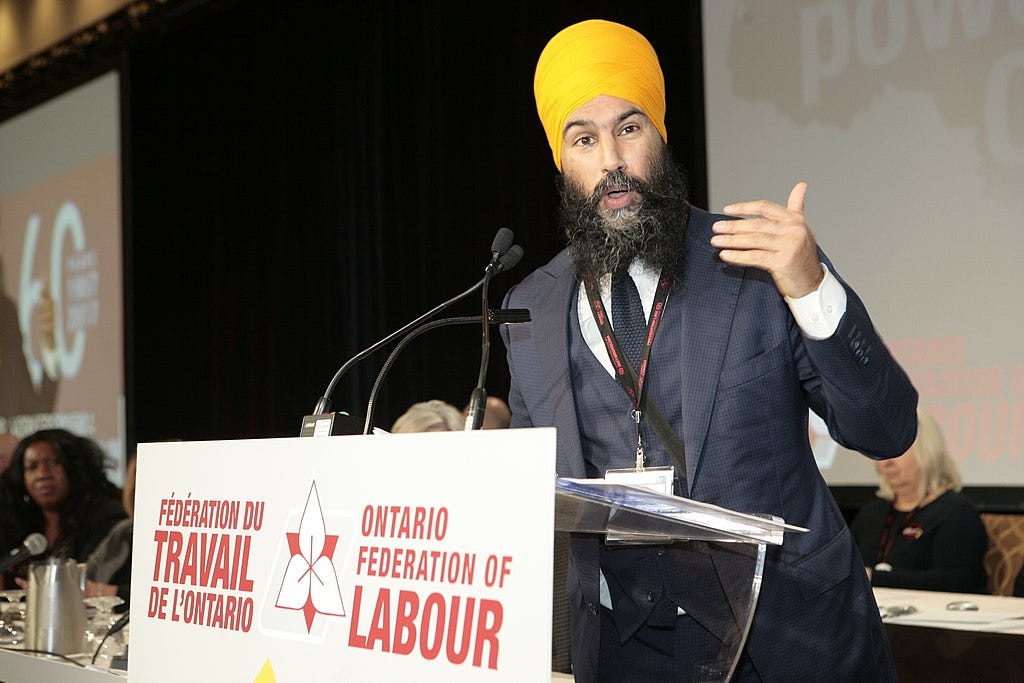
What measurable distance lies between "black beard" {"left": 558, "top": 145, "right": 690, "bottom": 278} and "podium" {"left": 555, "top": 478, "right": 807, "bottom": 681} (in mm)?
603

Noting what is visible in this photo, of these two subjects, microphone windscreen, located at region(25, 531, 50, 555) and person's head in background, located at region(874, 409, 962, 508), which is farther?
person's head in background, located at region(874, 409, 962, 508)

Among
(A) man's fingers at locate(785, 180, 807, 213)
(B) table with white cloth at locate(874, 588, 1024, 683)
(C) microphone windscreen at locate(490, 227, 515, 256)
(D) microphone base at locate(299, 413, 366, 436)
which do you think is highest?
(A) man's fingers at locate(785, 180, 807, 213)

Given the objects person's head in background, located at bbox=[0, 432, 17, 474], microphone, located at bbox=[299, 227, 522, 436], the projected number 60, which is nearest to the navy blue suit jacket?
microphone, located at bbox=[299, 227, 522, 436]

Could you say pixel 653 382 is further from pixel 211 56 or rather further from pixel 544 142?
pixel 211 56

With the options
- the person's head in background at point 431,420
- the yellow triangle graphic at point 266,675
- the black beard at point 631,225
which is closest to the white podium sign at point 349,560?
the yellow triangle graphic at point 266,675

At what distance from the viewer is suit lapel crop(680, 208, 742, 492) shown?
157 centimetres

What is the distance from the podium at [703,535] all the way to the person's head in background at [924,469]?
3297 mm

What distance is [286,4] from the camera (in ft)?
23.9

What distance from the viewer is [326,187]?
703 cm

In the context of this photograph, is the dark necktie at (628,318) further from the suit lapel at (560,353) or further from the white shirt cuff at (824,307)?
the white shirt cuff at (824,307)

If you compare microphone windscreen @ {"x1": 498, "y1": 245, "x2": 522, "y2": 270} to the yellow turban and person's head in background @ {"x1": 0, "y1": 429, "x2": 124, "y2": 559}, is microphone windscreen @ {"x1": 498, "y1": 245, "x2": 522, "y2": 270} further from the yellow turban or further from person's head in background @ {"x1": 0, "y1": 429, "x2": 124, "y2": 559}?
person's head in background @ {"x1": 0, "y1": 429, "x2": 124, "y2": 559}

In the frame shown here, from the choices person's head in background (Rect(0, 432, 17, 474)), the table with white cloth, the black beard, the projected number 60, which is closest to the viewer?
the black beard

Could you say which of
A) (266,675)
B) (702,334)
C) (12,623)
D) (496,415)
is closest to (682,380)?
(702,334)

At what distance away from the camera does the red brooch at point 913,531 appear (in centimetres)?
444
